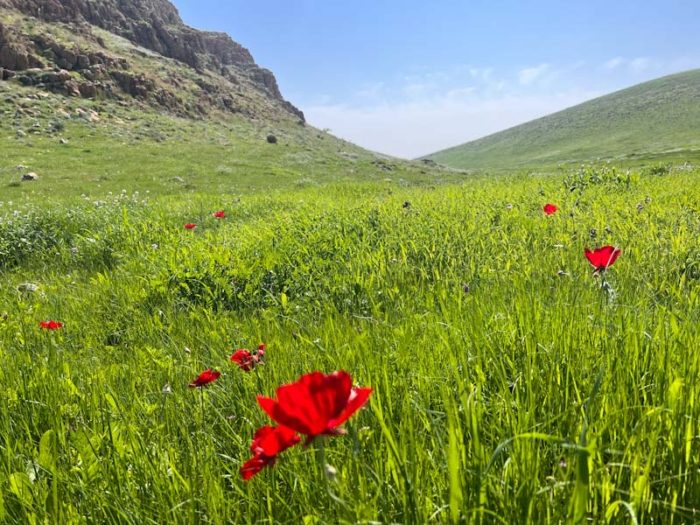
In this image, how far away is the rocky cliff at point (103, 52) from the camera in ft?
186

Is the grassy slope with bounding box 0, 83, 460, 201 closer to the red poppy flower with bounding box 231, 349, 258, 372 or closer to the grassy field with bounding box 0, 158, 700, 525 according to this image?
the grassy field with bounding box 0, 158, 700, 525

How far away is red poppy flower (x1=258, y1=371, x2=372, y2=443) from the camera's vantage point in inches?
36.4

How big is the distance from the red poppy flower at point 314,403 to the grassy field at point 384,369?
0.10 m

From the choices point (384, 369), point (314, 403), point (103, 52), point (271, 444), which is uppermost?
point (103, 52)

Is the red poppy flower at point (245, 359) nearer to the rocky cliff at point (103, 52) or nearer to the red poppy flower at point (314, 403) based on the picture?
the red poppy flower at point (314, 403)

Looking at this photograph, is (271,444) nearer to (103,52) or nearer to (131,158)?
(131,158)

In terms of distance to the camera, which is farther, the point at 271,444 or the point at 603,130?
the point at 603,130

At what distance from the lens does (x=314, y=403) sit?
0.95 meters

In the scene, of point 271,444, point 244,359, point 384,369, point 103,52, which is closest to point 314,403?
point 271,444

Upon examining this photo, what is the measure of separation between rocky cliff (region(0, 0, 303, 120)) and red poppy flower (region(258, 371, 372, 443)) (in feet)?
216

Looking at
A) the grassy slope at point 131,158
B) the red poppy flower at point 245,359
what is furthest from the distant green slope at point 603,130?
the red poppy flower at point 245,359

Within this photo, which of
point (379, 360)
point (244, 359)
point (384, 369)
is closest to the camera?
point (384, 369)

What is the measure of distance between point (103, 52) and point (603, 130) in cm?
10357

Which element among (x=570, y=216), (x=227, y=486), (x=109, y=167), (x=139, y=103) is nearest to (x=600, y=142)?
(x=139, y=103)
